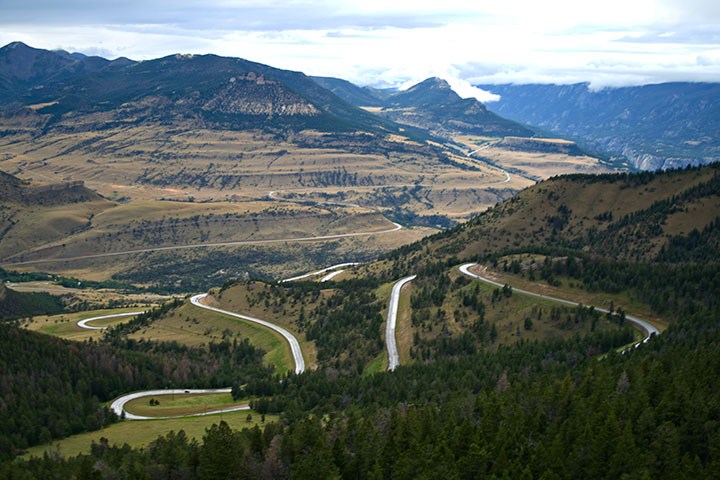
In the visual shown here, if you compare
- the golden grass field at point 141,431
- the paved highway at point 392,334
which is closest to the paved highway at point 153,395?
the golden grass field at point 141,431

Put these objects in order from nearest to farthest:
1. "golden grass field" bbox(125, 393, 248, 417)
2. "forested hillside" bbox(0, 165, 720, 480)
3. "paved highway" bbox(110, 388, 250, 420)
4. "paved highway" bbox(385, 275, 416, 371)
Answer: "forested hillside" bbox(0, 165, 720, 480) → "paved highway" bbox(110, 388, 250, 420) → "golden grass field" bbox(125, 393, 248, 417) → "paved highway" bbox(385, 275, 416, 371)

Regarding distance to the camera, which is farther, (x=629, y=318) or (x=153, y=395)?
(x=629, y=318)

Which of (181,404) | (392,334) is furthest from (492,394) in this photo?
(392,334)

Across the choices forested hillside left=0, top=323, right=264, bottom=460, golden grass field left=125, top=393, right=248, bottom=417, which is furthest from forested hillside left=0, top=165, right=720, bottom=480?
golden grass field left=125, top=393, right=248, bottom=417

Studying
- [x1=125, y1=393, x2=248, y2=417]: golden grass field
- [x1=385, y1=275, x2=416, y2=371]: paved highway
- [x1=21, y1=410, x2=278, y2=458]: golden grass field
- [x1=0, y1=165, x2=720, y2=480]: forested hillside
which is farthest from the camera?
[x1=385, y1=275, x2=416, y2=371]: paved highway

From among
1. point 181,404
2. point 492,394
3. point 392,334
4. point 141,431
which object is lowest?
point 181,404

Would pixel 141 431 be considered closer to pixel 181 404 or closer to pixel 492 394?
pixel 181 404

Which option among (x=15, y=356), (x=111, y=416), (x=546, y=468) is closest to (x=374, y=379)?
(x=111, y=416)

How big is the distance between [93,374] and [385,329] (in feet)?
252

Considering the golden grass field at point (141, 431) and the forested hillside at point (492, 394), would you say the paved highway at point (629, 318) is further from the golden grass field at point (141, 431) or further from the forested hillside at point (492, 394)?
Result: the golden grass field at point (141, 431)

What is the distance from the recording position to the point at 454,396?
354 ft

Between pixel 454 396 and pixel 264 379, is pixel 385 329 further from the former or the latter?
pixel 454 396

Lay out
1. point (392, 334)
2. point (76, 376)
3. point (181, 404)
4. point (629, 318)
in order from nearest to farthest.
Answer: point (181, 404)
point (76, 376)
point (629, 318)
point (392, 334)

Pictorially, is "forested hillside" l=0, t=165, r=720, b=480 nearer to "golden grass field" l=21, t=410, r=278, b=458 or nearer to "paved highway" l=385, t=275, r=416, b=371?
"paved highway" l=385, t=275, r=416, b=371
